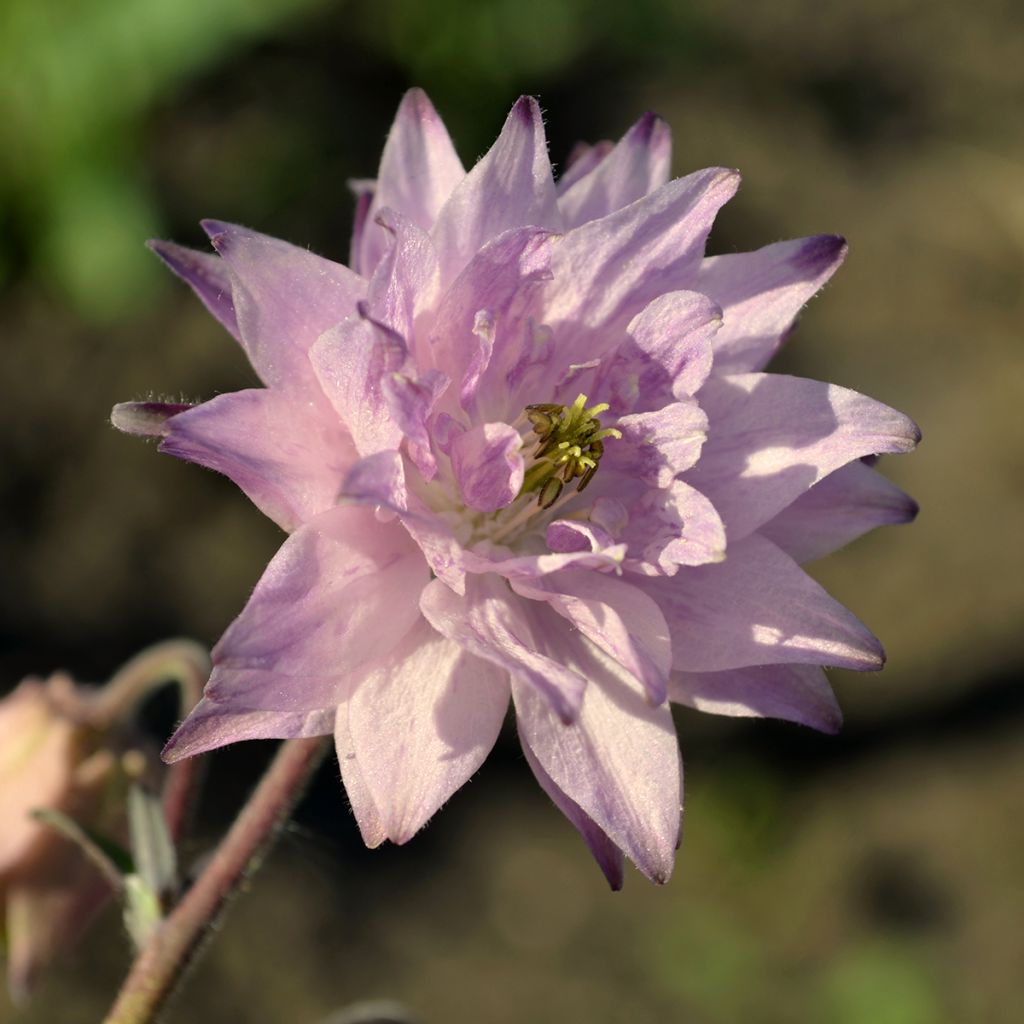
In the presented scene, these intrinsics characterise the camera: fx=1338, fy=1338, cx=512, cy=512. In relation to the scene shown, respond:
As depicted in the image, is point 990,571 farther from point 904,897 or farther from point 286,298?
point 286,298

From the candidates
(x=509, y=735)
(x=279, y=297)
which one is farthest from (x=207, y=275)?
(x=509, y=735)

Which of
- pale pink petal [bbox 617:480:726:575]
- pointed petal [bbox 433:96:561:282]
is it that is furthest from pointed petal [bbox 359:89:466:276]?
pale pink petal [bbox 617:480:726:575]

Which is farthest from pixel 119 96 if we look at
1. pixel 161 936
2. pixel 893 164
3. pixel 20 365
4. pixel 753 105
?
pixel 161 936

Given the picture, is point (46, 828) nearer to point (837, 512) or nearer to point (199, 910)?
point (199, 910)

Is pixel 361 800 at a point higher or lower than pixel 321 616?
lower

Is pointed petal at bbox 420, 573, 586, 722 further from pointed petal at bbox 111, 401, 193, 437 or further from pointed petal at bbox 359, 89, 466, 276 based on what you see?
pointed petal at bbox 359, 89, 466, 276

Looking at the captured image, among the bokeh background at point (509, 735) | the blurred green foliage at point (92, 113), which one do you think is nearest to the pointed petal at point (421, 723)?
the bokeh background at point (509, 735)
